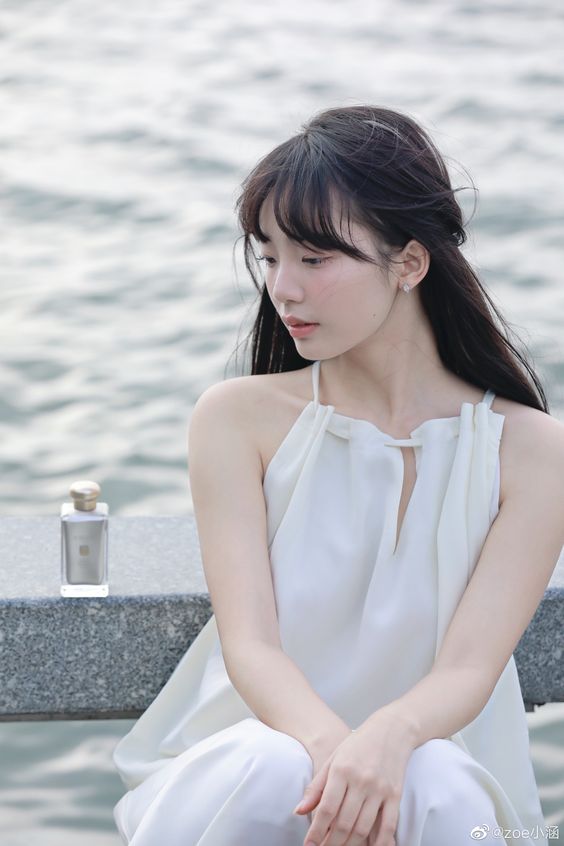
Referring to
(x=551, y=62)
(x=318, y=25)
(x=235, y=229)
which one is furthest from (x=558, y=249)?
(x=318, y=25)

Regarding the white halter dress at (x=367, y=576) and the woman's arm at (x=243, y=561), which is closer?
the woman's arm at (x=243, y=561)

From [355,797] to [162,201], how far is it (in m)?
4.57

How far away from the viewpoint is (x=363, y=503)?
7.25 ft

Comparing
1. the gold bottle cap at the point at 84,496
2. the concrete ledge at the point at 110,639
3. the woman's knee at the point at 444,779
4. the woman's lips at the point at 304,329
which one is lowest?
the concrete ledge at the point at 110,639

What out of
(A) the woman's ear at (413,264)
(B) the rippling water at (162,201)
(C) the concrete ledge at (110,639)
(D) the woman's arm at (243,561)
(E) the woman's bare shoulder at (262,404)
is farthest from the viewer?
(B) the rippling water at (162,201)

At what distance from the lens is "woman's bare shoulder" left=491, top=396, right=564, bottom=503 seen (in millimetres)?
2164

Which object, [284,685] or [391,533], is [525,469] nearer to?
A: [391,533]

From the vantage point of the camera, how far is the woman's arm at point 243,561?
2008 mm

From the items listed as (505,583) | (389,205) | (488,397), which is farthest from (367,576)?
(389,205)

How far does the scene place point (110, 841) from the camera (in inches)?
106

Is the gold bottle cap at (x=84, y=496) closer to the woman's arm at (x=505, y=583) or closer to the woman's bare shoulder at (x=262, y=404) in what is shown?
the woman's bare shoulder at (x=262, y=404)

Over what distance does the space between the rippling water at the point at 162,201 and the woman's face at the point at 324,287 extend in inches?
45.5

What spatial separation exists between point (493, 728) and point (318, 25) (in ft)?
21.5

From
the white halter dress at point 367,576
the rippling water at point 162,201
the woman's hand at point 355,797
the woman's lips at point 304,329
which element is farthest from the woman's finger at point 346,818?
the rippling water at point 162,201
